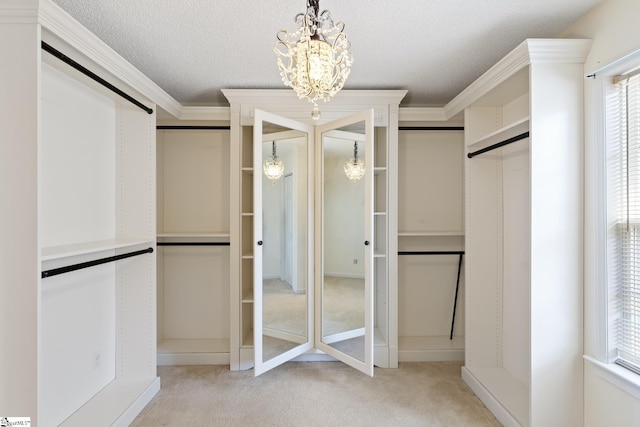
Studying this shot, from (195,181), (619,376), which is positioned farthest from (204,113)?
(619,376)

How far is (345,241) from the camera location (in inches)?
110

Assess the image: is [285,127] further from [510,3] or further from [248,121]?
[510,3]

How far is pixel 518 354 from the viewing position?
254 cm

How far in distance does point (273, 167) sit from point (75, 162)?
4.44 ft

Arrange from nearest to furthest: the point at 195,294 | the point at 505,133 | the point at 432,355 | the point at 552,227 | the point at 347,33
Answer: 1. the point at 552,227
2. the point at 347,33
3. the point at 505,133
4. the point at 432,355
5. the point at 195,294

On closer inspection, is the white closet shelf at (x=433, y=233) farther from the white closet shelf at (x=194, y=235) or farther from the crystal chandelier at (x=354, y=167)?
the white closet shelf at (x=194, y=235)

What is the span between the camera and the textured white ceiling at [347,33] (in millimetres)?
1737

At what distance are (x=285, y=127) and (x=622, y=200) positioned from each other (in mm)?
2247

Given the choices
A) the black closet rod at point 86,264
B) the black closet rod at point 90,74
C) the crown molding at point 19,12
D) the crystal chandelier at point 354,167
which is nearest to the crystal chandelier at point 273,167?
the crystal chandelier at point 354,167

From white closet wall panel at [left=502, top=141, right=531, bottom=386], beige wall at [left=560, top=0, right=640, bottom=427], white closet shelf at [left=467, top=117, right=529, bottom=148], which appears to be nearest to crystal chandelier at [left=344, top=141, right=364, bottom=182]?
white closet shelf at [left=467, top=117, right=529, bottom=148]

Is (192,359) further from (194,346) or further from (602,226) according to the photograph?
(602,226)

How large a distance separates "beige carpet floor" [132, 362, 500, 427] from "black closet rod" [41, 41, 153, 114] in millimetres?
2235

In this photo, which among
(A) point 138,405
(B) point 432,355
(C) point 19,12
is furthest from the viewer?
(B) point 432,355

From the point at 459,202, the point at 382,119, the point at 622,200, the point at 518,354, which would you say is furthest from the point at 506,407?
the point at 382,119
